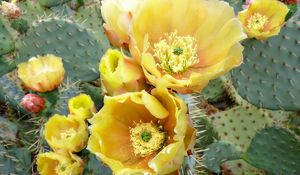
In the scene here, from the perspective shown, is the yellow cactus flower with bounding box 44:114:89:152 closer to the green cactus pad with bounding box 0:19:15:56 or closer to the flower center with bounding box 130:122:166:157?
the flower center with bounding box 130:122:166:157

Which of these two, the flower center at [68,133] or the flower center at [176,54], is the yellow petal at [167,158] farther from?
the flower center at [68,133]

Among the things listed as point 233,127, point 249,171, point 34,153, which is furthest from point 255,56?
point 34,153

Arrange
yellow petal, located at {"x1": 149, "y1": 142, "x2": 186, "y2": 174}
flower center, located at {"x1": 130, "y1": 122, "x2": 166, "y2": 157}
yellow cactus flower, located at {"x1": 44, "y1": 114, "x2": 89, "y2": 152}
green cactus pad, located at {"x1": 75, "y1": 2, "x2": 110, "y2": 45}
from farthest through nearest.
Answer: green cactus pad, located at {"x1": 75, "y1": 2, "x2": 110, "y2": 45} → yellow cactus flower, located at {"x1": 44, "y1": 114, "x2": 89, "y2": 152} → flower center, located at {"x1": 130, "y1": 122, "x2": 166, "y2": 157} → yellow petal, located at {"x1": 149, "y1": 142, "x2": 186, "y2": 174}

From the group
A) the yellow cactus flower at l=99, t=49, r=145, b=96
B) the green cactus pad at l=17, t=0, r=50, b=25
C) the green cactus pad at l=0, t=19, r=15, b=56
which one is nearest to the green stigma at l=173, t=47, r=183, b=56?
the yellow cactus flower at l=99, t=49, r=145, b=96

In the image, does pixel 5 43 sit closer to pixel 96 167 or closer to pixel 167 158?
pixel 96 167

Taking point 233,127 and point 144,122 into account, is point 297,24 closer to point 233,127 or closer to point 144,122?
point 233,127
